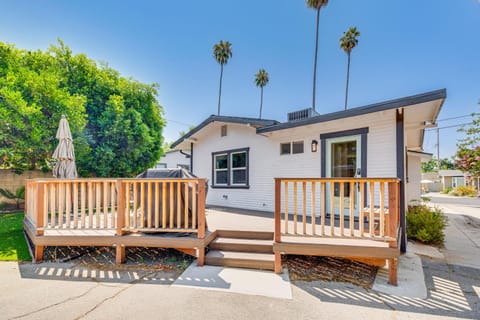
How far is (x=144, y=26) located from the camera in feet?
31.2

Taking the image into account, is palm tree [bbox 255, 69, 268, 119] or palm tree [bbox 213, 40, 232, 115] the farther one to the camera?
palm tree [bbox 255, 69, 268, 119]

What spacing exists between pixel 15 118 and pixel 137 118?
4.37m

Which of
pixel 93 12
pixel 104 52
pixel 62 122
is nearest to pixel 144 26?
pixel 93 12

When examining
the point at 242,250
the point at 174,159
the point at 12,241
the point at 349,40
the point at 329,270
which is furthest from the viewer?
the point at 174,159

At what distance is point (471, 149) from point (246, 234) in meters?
11.6

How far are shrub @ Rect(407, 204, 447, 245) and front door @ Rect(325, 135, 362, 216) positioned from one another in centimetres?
162

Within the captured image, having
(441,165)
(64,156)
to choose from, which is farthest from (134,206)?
(441,165)

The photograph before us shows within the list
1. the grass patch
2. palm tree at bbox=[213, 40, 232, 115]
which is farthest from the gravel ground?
palm tree at bbox=[213, 40, 232, 115]

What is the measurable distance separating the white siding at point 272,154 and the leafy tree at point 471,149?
7810 millimetres

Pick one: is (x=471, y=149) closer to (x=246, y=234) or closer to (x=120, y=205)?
(x=246, y=234)

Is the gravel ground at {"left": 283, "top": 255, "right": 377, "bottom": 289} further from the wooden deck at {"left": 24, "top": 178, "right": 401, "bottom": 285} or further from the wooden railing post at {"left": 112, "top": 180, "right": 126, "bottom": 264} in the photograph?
the wooden railing post at {"left": 112, "top": 180, "right": 126, "bottom": 264}

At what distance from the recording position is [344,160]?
18.3ft

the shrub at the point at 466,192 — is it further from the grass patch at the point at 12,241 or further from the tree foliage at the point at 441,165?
the grass patch at the point at 12,241

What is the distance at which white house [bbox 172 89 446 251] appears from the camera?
465 centimetres
